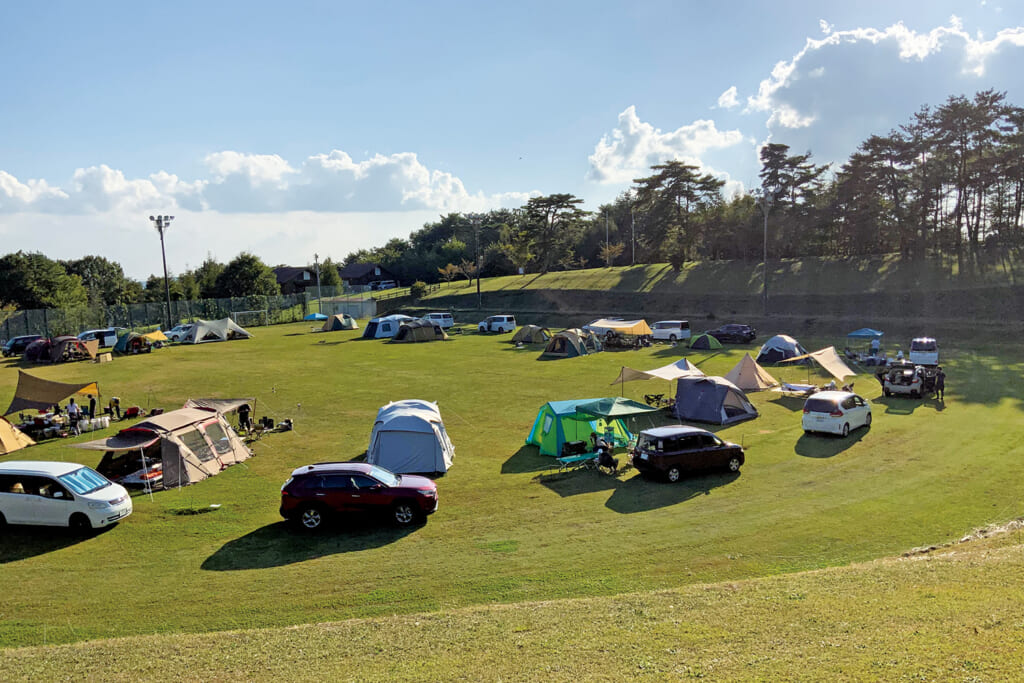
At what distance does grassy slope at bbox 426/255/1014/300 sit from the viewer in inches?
2000

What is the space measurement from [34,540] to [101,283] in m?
84.2

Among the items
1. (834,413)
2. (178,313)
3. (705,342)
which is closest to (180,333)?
(178,313)

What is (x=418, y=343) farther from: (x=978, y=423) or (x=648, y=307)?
(x=978, y=423)

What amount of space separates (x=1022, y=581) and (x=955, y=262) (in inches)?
2086

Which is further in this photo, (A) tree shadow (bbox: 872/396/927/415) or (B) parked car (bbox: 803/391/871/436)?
(A) tree shadow (bbox: 872/396/927/415)

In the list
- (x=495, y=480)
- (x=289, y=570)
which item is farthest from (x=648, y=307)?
(x=289, y=570)

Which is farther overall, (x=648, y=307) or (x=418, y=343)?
(x=648, y=307)

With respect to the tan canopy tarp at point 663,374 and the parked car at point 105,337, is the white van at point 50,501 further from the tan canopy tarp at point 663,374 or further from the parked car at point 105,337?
the parked car at point 105,337

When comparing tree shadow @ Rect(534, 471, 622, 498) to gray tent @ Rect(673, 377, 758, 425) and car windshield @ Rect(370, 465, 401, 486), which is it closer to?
car windshield @ Rect(370, 465, 401, 486)

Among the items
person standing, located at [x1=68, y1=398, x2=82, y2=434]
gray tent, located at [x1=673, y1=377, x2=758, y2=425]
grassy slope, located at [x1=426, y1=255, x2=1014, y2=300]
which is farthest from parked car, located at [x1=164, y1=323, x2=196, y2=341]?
gray tent, located at [x1=673, y1=377, x2=758, y2=425]

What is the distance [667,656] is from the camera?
712 centimetres

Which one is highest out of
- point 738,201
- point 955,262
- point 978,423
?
point 738,201

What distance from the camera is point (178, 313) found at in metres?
61.5

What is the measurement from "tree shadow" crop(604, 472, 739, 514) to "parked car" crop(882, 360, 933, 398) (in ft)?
38.0
